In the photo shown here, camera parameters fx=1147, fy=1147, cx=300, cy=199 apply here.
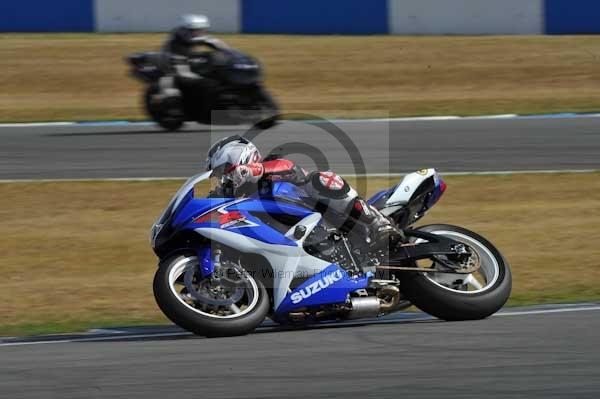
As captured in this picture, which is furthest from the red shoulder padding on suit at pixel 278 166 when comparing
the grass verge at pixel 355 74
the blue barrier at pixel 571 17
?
the blue barrier at pixel 571 17

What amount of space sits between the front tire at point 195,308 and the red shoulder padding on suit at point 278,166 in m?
0.67

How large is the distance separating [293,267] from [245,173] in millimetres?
631

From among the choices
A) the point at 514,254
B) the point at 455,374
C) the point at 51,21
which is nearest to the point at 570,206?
the point at 514,254

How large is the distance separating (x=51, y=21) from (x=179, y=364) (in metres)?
19.1

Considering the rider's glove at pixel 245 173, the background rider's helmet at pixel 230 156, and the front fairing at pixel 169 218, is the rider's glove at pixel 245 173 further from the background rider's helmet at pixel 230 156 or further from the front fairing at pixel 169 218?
the front fairing at pixel 169 218

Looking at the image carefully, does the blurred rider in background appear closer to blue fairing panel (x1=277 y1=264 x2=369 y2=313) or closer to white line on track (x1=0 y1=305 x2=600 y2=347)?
white line on track (x1=0 y1=305 x2=600 y2=347)

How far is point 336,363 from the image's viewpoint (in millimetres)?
5859

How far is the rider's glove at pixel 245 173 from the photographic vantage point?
6.84 metres

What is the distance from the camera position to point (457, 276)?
714cm

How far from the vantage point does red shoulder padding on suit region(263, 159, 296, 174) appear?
699cm

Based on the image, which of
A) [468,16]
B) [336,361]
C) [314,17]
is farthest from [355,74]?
[336,361]

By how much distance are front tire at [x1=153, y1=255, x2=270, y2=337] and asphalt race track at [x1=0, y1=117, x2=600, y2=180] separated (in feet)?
19.3

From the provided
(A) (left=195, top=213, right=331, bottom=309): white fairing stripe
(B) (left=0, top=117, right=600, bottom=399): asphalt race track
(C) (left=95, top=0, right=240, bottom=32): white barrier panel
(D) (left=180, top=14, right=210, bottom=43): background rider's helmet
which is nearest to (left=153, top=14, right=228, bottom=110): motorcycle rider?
(D) (left=180, top=14, right=210, bottom=43): background rider's helmet

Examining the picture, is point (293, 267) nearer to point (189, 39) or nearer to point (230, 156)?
point (230, 156)
